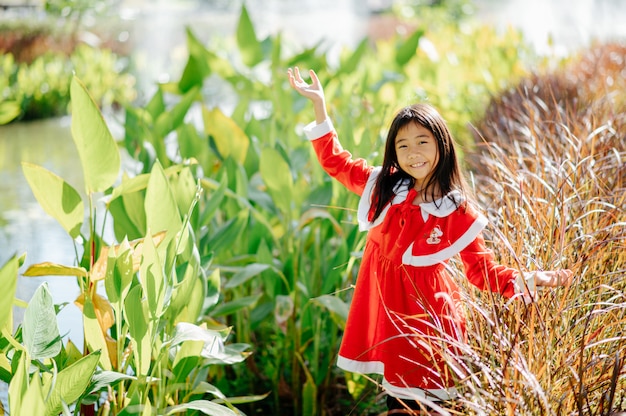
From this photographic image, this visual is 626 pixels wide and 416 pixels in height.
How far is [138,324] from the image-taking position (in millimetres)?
1452

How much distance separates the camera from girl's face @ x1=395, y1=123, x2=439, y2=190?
5.67ft

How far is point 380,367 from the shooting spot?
179cm

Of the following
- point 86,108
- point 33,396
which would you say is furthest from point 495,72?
point 33,396

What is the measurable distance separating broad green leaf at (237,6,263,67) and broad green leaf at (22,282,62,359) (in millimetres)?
1993

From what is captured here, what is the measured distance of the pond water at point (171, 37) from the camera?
3891mm

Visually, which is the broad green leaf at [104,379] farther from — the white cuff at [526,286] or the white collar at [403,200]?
the white cuff at [526,286]

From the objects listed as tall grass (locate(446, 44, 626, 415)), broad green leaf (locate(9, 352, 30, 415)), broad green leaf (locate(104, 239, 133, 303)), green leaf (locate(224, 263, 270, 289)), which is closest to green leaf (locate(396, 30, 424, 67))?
tall grass (locate(446, 44, 626, 415))

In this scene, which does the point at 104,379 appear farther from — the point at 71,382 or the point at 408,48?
the point at 408,48

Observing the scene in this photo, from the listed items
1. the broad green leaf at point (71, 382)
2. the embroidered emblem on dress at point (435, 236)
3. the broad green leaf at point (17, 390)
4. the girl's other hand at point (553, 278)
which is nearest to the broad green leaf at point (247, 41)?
the embroidered emblem on dress at point (435, 236)

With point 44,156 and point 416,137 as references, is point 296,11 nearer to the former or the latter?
point 44,156

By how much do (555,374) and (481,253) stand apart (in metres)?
0.34

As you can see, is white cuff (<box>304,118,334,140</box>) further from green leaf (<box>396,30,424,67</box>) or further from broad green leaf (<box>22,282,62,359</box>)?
green leaf (<box>396,30,424,67</box>)

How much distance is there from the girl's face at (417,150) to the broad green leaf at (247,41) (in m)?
1.69

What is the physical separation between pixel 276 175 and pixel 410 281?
693mm
